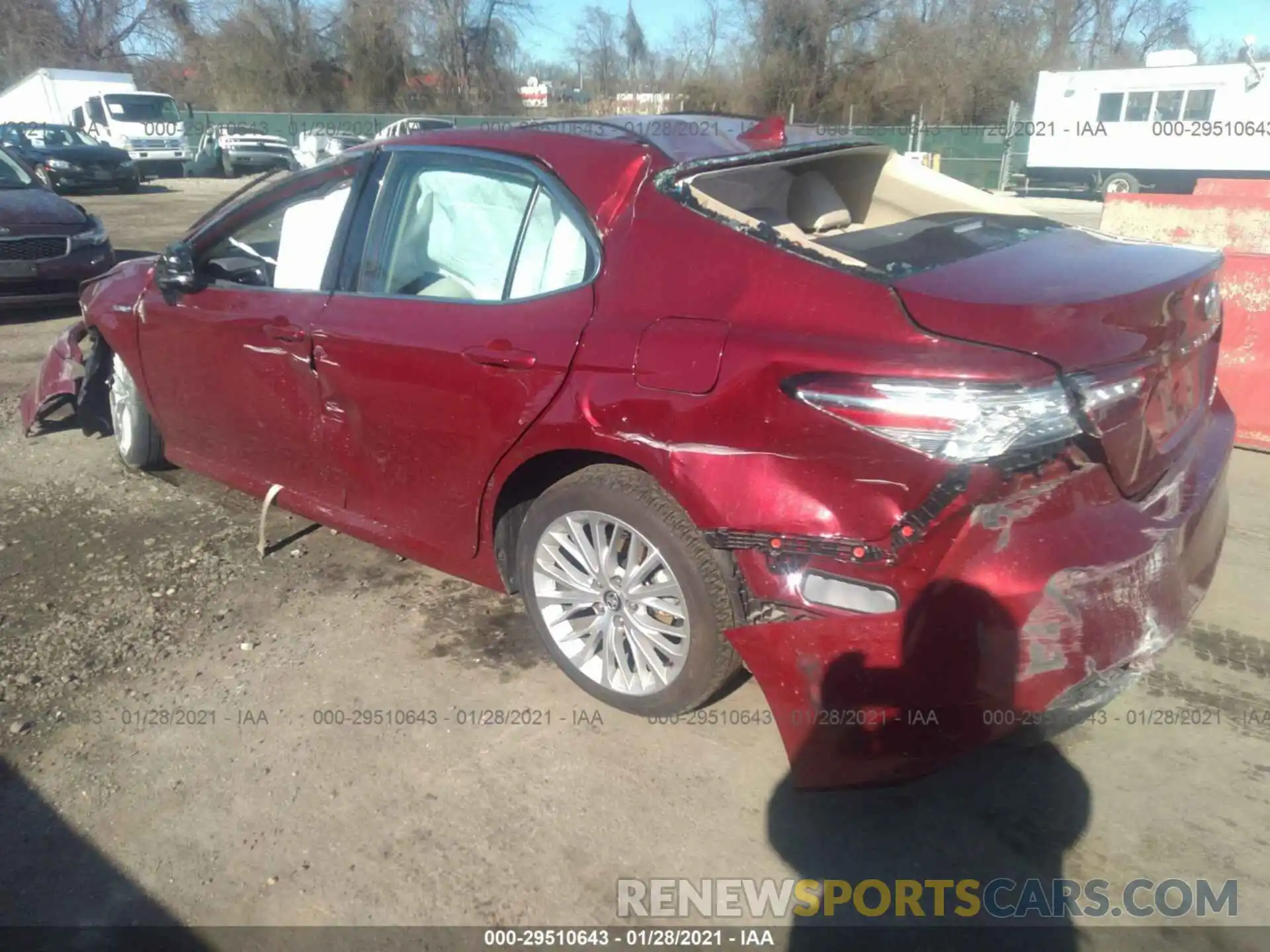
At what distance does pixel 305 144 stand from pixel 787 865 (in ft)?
102

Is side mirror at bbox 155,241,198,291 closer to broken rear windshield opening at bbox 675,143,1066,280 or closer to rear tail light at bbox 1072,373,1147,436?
broken rear windshield opening at bbox 675,143,1066,280

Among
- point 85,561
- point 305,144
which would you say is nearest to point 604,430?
point 85,561

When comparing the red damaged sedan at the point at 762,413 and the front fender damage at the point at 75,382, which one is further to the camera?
the front fender damage at the point at 75,382

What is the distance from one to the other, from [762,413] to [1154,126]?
23.5m

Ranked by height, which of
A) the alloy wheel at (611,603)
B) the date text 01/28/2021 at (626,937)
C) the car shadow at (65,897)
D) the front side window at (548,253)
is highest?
the front side window at (548,253)

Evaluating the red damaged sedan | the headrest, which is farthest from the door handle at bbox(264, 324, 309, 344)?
the headrest

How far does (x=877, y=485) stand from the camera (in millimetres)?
2238

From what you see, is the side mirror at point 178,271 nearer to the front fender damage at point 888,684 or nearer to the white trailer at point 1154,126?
the front fender damage at point 888,684

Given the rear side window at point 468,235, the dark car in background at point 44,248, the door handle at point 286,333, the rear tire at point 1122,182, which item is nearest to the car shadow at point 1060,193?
the rear tire at point 1122,182

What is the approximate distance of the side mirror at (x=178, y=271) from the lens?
3.92m

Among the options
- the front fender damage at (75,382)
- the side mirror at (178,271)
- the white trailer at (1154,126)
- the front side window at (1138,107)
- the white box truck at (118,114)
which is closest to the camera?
the side mirror at (178,271)

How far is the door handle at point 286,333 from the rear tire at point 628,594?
112 centimetres

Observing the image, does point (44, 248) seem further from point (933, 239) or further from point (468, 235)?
point (933, 239)

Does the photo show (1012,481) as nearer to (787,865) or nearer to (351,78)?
(787,865)
